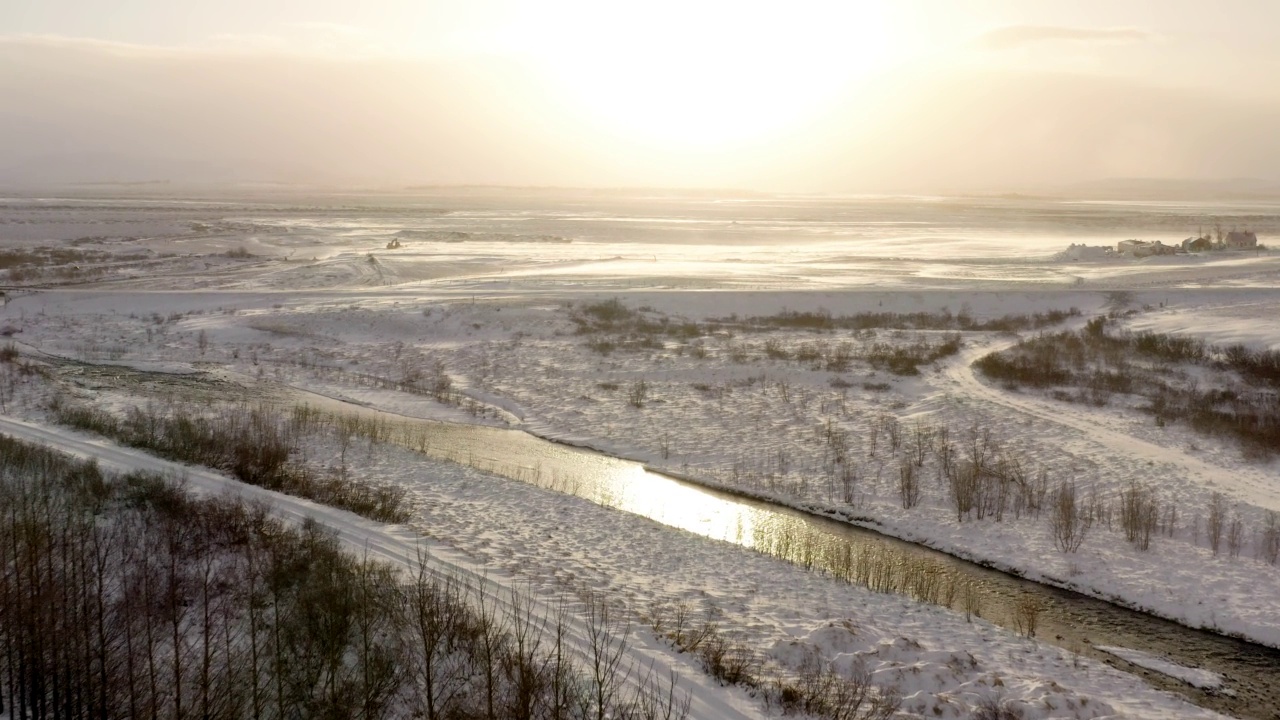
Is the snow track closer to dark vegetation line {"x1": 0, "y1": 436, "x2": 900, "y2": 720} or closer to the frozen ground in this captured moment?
the frozen ground

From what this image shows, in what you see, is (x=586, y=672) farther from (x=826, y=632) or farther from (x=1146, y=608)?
(x=1146, y=608)

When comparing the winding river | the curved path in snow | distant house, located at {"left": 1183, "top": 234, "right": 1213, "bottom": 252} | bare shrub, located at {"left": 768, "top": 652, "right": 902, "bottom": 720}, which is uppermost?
distant house, located at {"left": 1183, "top": 234, "right": 1213, "bottom": 252}

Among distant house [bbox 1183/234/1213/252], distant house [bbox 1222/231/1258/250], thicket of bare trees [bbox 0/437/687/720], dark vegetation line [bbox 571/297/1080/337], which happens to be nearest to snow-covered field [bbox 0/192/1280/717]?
dark vegetation line [bbox 571/297/1080/337]

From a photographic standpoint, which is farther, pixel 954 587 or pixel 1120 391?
pixel 1120 391

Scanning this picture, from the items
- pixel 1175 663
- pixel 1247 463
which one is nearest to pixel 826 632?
pixel 1175 663

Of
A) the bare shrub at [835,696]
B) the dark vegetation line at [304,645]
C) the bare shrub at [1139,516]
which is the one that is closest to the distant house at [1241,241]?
the bare shrub at [1139,516]

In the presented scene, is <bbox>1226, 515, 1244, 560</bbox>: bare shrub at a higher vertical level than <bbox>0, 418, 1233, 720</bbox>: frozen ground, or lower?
higher

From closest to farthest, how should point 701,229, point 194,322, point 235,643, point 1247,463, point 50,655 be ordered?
point 50,655, point 235,643, point 1247,463, point 194,322, point 701,229
